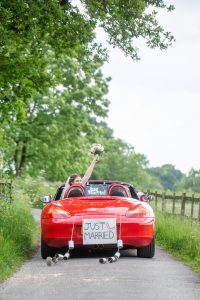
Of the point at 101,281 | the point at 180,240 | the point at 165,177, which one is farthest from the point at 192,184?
the point at 101,281

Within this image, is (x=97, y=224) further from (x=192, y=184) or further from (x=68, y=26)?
(x=192, y=184)

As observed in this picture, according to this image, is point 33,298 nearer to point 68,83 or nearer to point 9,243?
point 9,243

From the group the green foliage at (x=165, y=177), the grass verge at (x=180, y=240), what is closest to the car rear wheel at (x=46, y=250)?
the grass verge at (x=180, y=240)

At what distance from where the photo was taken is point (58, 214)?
39.5 feet

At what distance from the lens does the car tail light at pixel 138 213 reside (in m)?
12.1

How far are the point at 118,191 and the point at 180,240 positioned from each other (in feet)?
8.01

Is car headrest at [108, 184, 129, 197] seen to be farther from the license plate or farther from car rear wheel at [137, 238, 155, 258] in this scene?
the license plate

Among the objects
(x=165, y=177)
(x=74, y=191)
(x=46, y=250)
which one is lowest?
(x=46, y=250)

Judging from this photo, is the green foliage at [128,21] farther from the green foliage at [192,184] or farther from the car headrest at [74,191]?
the green foliage at [192,184]

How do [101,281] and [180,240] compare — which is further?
[180,240]

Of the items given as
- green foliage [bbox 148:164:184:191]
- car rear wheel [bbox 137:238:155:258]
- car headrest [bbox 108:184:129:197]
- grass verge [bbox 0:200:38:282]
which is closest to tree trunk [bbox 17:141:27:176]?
grass verge [bbox 0:200:38:282]

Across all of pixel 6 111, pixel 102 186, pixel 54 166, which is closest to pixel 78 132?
pixel 54 166

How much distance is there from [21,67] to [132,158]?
105355 millimetres

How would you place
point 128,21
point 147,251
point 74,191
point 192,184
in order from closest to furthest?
1. point 147,251
2. point 74,191
3. point 128,21
4. point 192,184
